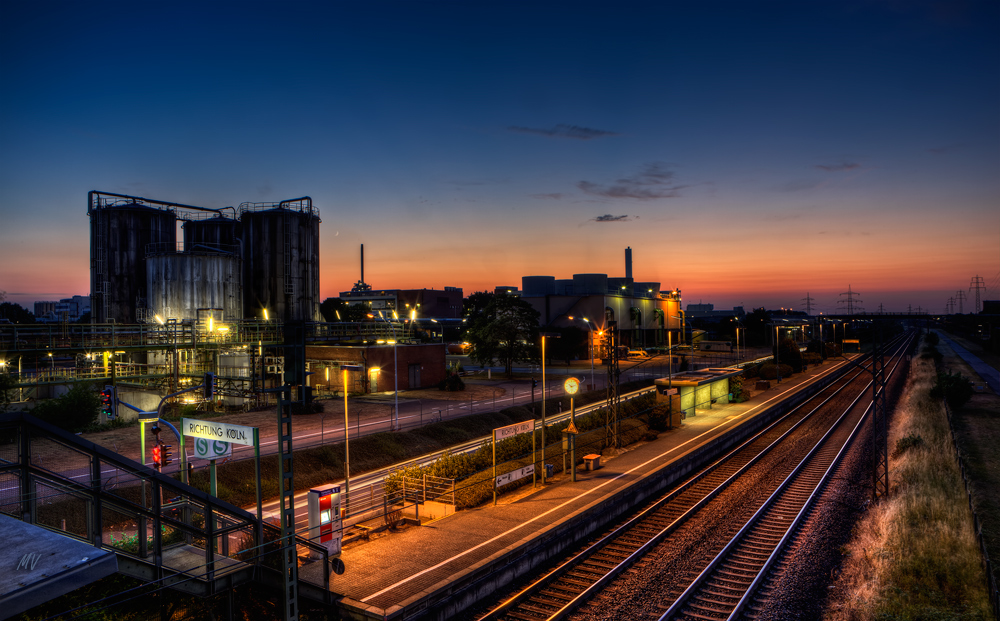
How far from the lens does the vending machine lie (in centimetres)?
1448

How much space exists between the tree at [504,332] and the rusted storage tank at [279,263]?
16.8m

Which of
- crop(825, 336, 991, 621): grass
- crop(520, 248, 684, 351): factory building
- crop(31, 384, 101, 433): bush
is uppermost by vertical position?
crop(520, 248, 684, 351): factory building

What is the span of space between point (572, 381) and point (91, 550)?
67.2 ft

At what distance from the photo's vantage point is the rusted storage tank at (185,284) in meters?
49.6

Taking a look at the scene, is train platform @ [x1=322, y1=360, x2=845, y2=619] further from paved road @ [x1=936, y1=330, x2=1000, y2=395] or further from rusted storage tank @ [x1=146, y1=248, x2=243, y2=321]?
paved road @ [x1=936, y1=330, x2=1000, y2=395]

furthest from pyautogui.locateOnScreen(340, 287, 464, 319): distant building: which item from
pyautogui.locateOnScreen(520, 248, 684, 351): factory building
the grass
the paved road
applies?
the grass

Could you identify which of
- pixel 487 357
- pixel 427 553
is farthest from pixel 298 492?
pixel 487 357

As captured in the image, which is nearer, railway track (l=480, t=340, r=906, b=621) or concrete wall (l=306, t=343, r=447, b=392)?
railway track (l=480, t=340, r=906, b=621)

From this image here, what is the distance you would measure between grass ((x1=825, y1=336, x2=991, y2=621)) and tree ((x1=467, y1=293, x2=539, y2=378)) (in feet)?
123

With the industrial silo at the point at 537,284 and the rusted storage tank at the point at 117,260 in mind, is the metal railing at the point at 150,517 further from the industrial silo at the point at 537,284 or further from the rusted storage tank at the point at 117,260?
the industrial silo at the point at 537,284

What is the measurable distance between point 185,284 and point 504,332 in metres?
29.0

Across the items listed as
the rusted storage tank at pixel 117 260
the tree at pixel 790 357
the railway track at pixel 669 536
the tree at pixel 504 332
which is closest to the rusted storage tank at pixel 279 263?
the rusted storage tank at pixel 117 260

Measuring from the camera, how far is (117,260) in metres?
54.5

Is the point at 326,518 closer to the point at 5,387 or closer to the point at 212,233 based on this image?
the point at 5,387
